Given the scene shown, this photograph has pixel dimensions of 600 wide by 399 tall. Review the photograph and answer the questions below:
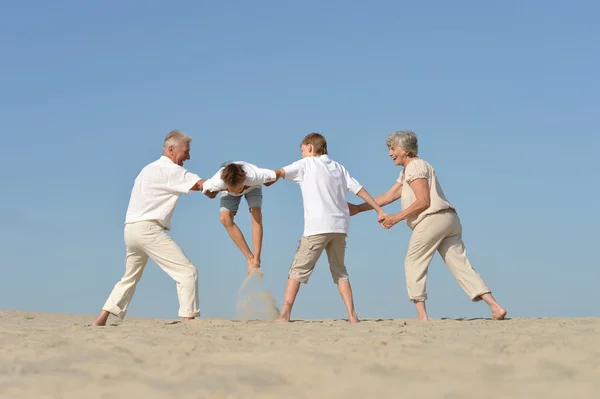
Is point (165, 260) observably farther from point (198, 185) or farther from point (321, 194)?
point (321, 194)

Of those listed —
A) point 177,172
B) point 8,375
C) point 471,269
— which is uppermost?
point 177,172

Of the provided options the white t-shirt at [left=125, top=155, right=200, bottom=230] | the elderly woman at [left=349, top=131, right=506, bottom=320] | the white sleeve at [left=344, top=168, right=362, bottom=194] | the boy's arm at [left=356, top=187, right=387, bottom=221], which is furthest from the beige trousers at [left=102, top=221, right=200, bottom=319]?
the elderly woman at [left=349, top=131, right=506, bottom=320]

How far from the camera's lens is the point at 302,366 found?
4.18m

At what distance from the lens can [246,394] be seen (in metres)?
3.70

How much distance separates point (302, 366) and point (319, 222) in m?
3.60

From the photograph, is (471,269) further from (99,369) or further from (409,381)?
(99,369)

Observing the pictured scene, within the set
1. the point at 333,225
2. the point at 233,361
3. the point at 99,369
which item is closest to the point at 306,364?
the point at 233,361

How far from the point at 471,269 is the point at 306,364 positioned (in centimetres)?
447

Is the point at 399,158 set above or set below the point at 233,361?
above

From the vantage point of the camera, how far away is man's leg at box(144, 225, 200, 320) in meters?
7.51

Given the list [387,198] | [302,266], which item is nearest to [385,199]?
[387,198]

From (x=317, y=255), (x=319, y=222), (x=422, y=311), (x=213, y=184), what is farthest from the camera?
(x=422, y=311)

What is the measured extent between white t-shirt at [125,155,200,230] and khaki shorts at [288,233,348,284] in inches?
55.1

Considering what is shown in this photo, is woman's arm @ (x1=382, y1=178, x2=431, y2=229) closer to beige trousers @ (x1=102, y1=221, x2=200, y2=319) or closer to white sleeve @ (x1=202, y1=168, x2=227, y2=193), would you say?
white sleeve @ (x1=202, y1=168, x2=227, y2=193)
